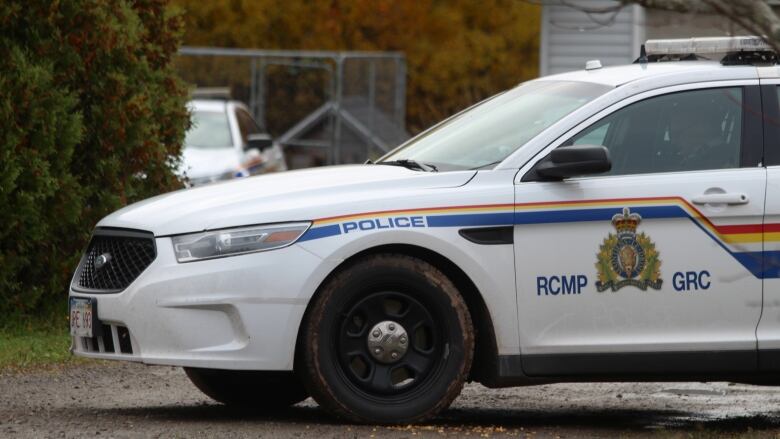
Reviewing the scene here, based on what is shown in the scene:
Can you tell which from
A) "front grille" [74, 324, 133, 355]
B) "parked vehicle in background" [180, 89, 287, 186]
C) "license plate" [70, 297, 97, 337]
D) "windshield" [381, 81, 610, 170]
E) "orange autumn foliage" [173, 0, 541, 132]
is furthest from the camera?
"orange autumn foliage" [173, 0, 541, 132]

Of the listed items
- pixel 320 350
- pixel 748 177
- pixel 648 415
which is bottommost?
pixel 648 415

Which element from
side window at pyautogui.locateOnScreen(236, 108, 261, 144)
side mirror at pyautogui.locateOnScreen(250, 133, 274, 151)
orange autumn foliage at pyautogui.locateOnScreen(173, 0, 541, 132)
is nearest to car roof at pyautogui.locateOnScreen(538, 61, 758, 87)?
side mirror at pyautogui.locateOnScreen(250, 133, 274, 151)

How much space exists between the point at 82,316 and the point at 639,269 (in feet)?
8.10

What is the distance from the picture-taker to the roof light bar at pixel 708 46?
7.66m

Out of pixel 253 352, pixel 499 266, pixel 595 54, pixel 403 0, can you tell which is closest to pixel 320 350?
pixel 253 352

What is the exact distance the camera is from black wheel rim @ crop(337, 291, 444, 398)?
702 cm

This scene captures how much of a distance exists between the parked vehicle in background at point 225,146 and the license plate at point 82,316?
10143mm

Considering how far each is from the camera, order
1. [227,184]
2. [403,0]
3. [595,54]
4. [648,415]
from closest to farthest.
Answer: [227,184] → [648,415] → [595,54] → [403,0]

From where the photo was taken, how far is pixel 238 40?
35.0 meters

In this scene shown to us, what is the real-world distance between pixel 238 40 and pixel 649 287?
28.5 meters

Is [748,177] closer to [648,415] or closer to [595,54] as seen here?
[648,415]

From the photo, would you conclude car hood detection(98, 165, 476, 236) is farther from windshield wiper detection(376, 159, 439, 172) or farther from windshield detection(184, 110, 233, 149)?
windshield detection(184, 110, 233, 149)

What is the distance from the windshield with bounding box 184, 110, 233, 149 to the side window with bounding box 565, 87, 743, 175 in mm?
12055

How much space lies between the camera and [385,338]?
7.04 meters
